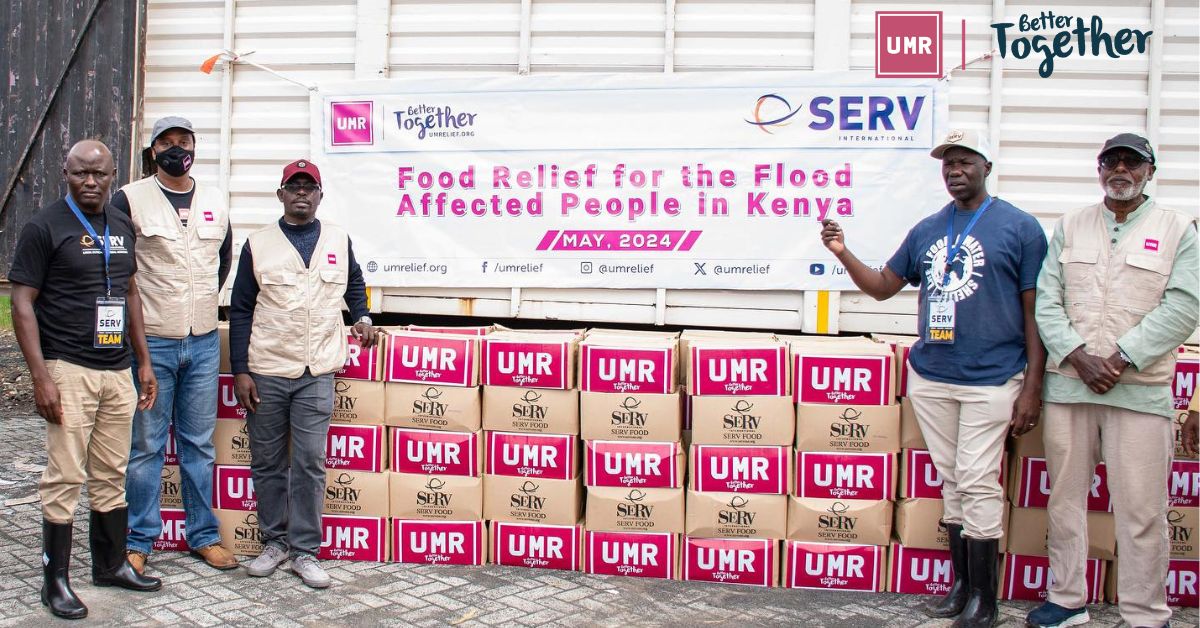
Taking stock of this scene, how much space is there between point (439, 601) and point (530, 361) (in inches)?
47.2

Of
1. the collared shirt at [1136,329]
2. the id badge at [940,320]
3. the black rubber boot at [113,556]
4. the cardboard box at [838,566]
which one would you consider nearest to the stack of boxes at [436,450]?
the black rubber boot at [113,556]

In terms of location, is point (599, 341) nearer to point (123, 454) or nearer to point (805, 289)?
point (805, 289)

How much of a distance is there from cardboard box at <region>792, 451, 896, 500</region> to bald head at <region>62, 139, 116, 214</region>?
10.9ft

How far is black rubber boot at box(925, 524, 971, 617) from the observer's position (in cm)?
393

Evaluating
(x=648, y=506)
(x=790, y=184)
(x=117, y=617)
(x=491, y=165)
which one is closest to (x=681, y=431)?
(x=648, y=506)

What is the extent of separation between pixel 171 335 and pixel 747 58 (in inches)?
129

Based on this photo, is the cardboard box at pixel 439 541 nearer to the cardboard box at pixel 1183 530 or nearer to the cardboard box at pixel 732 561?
the cardboard box at pixel 732 561

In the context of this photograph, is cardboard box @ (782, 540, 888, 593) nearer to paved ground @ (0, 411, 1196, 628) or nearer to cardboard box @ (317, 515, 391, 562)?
paved ground @ (0, 411, 1196, 628)

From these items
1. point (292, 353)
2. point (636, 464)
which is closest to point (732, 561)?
point (636, 464)

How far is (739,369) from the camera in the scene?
14.2 feet

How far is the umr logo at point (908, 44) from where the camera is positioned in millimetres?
4828

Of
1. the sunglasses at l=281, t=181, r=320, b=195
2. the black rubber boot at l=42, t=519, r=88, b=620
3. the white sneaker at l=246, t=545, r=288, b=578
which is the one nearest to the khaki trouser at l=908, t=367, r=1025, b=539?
the sunglasses at l=281, t=181, r=320, b=195

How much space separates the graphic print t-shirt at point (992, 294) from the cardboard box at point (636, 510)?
139 centimetres

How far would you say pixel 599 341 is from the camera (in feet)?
14.7
